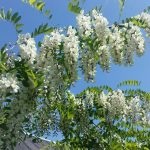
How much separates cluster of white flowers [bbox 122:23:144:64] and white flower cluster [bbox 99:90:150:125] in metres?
1.50

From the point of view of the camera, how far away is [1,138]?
3.97 m

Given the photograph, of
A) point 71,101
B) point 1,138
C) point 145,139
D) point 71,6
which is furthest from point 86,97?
point 1,138

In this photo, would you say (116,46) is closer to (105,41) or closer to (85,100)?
(105,41)

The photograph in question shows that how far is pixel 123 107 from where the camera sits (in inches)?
263

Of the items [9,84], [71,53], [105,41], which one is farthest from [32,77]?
[105,41]

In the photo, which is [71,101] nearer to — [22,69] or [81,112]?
[81,112]

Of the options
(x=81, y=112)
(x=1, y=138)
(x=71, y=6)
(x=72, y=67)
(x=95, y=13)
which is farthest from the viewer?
(x=81, y=112)

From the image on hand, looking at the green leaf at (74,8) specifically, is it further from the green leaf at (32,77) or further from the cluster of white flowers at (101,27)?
the green leaf at (32,77)

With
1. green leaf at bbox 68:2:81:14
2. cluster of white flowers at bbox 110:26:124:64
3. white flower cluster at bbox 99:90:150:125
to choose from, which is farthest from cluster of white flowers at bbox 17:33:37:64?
white flower cluster at bbox 99:90:150:125

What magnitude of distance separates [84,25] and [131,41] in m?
0.68

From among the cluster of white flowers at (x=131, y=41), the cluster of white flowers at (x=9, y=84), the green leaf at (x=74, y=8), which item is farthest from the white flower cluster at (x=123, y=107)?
the cluster of white flowers at (x=9, y=84)

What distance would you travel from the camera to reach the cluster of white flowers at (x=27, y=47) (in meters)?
4.18

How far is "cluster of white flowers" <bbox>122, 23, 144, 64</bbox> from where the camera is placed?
5.12 m

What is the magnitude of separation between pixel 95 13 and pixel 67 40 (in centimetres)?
79
